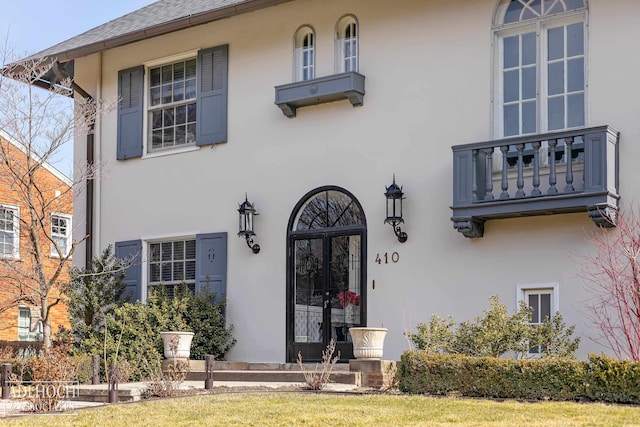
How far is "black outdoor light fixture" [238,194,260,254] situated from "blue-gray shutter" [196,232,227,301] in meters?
0.57

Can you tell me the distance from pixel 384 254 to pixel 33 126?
641cm

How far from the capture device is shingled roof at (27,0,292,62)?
16.0m

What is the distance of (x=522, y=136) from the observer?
42.9 ft

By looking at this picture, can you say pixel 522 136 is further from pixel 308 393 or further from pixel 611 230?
pixel 308 393

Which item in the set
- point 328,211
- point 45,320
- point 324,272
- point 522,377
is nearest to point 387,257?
point 324,272

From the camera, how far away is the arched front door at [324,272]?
15234mm

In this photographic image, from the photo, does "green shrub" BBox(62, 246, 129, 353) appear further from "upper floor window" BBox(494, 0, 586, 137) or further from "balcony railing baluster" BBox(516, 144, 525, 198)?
"upper floor window" BBox(494, 0, 586, 137)

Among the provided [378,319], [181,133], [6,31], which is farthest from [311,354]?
[6,31]

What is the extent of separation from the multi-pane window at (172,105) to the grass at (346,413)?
7.39 meters

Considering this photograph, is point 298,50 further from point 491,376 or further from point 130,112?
point 491,376

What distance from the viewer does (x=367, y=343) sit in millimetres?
12977

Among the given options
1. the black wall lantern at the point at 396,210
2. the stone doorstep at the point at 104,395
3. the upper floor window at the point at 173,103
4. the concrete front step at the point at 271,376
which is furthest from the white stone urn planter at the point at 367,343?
the upper floor window at the point at 173,103

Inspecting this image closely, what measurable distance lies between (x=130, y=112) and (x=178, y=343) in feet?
17.5

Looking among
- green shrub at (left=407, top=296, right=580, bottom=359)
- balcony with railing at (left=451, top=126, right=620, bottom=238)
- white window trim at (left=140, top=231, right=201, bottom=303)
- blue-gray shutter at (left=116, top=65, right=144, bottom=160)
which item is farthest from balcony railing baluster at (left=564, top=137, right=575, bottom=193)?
blue-gray shutter at (left=116, top=65, right=144, bottom=160)
